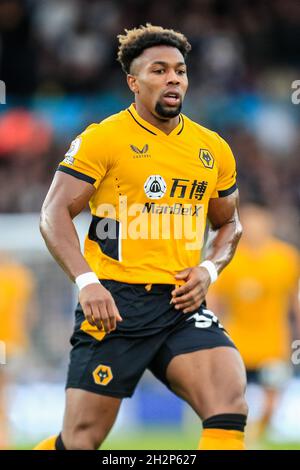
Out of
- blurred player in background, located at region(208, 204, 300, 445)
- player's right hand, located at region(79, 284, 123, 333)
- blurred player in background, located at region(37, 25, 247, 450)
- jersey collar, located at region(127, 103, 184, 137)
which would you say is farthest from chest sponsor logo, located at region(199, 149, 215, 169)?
blurred player in background, located at region(208, 204, 300, 445)

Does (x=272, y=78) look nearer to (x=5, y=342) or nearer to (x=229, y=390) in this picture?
(x=5, y=342)

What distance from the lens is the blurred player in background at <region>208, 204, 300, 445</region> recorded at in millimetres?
11297

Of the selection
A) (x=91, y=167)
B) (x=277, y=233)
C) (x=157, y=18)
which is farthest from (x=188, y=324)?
(x=157, y=18)

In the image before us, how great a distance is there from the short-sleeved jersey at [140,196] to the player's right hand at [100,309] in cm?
38

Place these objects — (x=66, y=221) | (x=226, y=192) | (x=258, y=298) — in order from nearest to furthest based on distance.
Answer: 1. (x=66, y=221)
2. (x=226, y=192)
3. (x=258, y=298)

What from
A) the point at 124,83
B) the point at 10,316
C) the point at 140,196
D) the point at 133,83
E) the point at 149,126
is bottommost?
the point at 10,316

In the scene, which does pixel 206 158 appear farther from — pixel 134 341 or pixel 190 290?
pixel 134 341

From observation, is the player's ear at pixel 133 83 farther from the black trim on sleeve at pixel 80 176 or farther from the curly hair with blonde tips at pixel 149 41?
the black trim on sleeve at pixel 80 176

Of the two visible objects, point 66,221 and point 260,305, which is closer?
point 66,221

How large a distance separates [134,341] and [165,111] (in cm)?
132

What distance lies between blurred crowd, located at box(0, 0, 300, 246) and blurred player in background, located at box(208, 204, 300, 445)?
3.24 metres

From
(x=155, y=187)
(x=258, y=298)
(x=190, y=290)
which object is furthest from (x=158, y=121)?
(x=258, y=298)

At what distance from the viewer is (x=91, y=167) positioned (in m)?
6.09

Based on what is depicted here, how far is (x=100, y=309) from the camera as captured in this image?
582 cm
